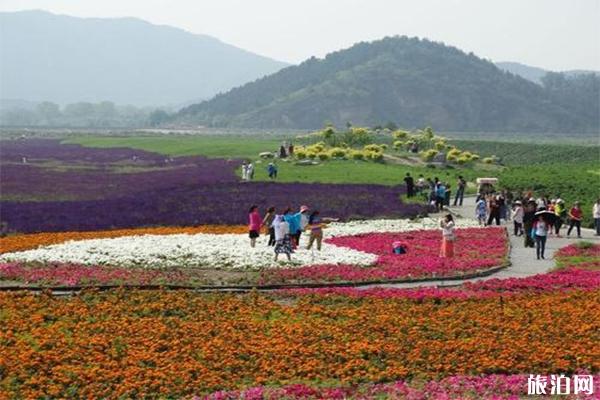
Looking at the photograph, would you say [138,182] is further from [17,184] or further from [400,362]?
[400,362]

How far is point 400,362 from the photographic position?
1808 cm

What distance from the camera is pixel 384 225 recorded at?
43.8 metres

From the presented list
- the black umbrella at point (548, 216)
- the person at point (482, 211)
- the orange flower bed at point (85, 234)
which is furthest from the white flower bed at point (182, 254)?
the person at point (482, 211)

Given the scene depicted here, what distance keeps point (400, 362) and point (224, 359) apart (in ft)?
12.5

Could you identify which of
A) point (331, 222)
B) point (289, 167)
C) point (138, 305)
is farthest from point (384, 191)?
point (138, 305)

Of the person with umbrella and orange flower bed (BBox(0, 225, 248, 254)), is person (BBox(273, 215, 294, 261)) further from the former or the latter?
the person with umbrella

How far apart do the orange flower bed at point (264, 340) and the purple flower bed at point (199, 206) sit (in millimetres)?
19950

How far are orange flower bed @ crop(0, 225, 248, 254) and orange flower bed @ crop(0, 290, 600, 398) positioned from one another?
457 inches

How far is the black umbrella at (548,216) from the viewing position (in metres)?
34.0

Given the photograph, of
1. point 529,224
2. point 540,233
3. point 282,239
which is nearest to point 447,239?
→ point 540,233

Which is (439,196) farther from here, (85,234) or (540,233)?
(85,234)

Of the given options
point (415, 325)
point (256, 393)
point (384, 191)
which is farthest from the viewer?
point (384, 191)

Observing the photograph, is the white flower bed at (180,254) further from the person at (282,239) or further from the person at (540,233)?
the person at (540,233)

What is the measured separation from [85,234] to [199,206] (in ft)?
37.7
